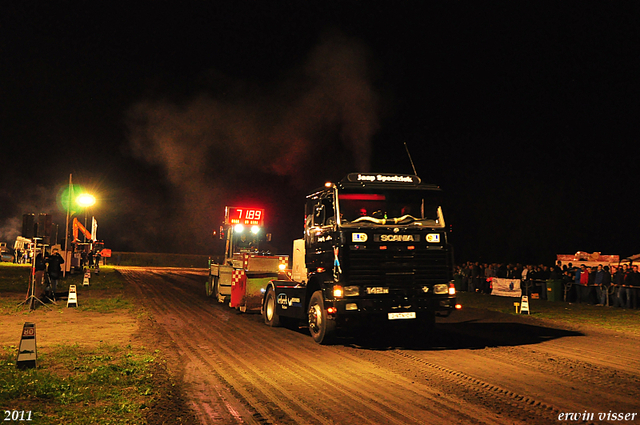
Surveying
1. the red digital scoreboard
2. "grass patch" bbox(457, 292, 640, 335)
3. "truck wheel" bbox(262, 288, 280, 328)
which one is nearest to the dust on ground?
"truck wheel" bbox(262, 288, 280, 328)

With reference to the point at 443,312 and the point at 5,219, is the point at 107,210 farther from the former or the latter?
the point at 443,312

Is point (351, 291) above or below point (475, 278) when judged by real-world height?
above

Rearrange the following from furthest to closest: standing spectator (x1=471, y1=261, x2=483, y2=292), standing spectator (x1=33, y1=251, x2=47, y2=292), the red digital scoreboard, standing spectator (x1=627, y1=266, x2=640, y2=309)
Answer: standing spectator (x1=471, y1=261, x2=483, y2=292) → the red digital scoreboard → standing spectator (x1=627, y1=266, x2=640, y2=309) → standing spectator (x1=33, y1=251, x2=47, y2=292)

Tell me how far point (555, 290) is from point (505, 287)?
2506 mm

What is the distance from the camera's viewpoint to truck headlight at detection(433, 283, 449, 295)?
11.2 metres

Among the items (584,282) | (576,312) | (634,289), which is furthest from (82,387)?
(584,282)

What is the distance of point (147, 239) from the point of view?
8600 cm

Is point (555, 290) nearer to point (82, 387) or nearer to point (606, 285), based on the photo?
point (606, 285)

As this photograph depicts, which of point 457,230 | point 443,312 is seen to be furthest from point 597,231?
point 443,312

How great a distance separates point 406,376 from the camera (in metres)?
8.28

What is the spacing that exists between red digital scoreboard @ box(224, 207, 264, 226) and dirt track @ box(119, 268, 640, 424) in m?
8.85

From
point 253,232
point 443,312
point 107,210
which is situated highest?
point 107,210

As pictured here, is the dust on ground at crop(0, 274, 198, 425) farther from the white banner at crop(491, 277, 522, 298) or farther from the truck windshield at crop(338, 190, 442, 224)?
the white banner at crop(491, 277, 522, 298)

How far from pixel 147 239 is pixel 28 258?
75.0 feet
